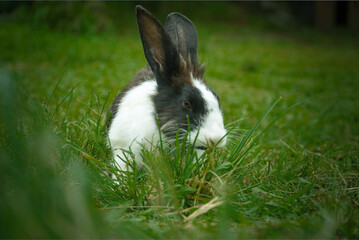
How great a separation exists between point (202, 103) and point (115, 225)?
120 centimetres

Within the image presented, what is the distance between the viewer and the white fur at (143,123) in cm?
221

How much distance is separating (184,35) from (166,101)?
0.69 m

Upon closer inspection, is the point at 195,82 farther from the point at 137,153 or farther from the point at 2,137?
the point at 2,137

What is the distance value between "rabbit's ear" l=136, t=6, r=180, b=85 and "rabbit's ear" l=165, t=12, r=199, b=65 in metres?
0.26

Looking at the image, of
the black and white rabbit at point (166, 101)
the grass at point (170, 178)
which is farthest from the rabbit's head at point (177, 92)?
the grass at point (170, 178)

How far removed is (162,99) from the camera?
248 cm

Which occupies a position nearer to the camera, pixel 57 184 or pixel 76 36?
pixel 57 184

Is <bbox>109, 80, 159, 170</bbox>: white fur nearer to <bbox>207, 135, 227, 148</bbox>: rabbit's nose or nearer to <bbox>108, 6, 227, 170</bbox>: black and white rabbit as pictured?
<bbox>108, 6, 227, 170</bbox>: black and white rabbit

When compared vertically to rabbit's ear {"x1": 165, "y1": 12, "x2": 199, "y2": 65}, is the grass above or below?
below

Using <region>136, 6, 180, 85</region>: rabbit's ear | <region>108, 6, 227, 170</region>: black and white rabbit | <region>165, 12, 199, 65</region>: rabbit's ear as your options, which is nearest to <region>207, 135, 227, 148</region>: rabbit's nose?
<region>108, 6, 227, 170</region>: black and white rabbit

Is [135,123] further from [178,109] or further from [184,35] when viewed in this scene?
[184,35]

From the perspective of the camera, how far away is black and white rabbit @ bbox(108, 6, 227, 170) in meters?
2.28

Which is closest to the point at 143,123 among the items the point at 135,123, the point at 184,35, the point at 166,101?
the point at 135,123

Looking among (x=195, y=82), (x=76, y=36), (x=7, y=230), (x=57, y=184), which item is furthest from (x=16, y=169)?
(x=76, y=36)
